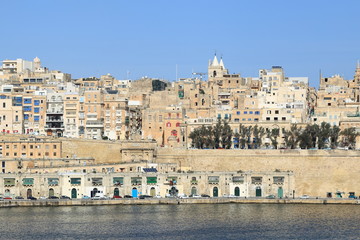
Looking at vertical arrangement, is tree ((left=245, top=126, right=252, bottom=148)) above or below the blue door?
above

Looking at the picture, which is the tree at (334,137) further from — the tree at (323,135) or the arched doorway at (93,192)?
the arched doorway at (93,192)

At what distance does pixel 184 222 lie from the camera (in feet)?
219

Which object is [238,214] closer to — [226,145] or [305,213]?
[305,213]

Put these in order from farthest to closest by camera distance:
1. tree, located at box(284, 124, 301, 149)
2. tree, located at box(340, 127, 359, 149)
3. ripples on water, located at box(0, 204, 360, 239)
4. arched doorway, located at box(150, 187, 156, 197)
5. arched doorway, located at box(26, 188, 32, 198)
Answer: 1. tree, located at box(340, 127, 359, 149)
2. tree, located at box(284, 124, 301, 149)
3. arched doorway, located at box(150, 187, 156, 197)
4. arched doorway, located at box(26, 188, 32, 198)
5. ripples on water, located at box(0, 204, 360, 239)

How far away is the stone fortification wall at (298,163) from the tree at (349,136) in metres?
3.97

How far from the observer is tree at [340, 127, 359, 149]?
3388 inches

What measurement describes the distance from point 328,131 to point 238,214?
18.3 meters

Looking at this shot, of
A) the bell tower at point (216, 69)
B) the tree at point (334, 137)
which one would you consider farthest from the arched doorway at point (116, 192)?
the bell tower at point (216, 69)

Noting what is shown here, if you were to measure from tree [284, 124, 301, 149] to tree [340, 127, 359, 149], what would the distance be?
12.3 ft

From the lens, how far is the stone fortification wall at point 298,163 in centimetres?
8162

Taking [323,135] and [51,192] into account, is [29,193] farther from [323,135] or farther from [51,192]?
[323,135]

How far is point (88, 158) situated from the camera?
279ft

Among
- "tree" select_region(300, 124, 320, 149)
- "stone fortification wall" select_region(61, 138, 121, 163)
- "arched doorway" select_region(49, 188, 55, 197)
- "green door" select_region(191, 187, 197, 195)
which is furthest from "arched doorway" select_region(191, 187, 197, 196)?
"tree" select_region(300, 124, 320, 149)

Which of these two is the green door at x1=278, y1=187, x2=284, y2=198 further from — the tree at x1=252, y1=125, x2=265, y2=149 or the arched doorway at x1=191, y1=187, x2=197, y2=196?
the tree at x1=252, y1=125, x2=265, y2=149
